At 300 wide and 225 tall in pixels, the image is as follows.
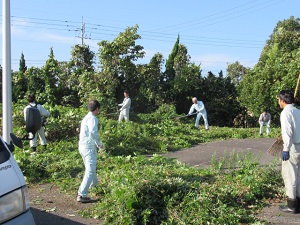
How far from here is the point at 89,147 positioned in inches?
258

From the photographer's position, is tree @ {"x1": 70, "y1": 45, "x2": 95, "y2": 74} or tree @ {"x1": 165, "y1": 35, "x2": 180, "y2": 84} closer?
tree @ {"x1": 70, "y1": 45, "x2": 95, "y2": 74}

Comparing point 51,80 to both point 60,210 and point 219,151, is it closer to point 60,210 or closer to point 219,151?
point 219,151

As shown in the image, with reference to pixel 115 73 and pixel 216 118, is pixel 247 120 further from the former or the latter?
pixel 115 73

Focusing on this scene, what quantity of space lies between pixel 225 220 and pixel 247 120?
2242cm

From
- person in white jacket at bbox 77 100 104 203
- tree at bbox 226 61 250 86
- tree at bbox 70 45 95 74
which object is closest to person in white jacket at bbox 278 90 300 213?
person in white jacket at bbox 77 100 104 203

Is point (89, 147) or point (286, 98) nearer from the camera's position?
point (286, 98)

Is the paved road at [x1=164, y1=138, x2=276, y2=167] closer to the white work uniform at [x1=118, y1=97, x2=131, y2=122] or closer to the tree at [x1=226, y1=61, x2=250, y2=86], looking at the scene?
the white work uniform at [x1=118, y1=97, x2=131, y2=122]

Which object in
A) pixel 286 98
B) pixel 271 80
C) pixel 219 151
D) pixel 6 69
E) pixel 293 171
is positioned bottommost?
pixel 219 151

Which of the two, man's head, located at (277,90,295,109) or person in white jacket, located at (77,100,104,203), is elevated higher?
man's head, located at (277,90,295,109)

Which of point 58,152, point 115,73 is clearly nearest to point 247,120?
point 115,73

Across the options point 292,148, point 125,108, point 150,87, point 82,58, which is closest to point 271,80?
point 150,87

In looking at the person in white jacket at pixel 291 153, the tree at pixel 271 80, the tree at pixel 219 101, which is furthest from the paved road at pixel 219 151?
the tree at pixel 219 101

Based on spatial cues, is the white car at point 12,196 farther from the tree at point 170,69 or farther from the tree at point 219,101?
the tree at point 219,101

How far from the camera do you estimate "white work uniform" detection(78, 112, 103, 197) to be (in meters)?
6.43
